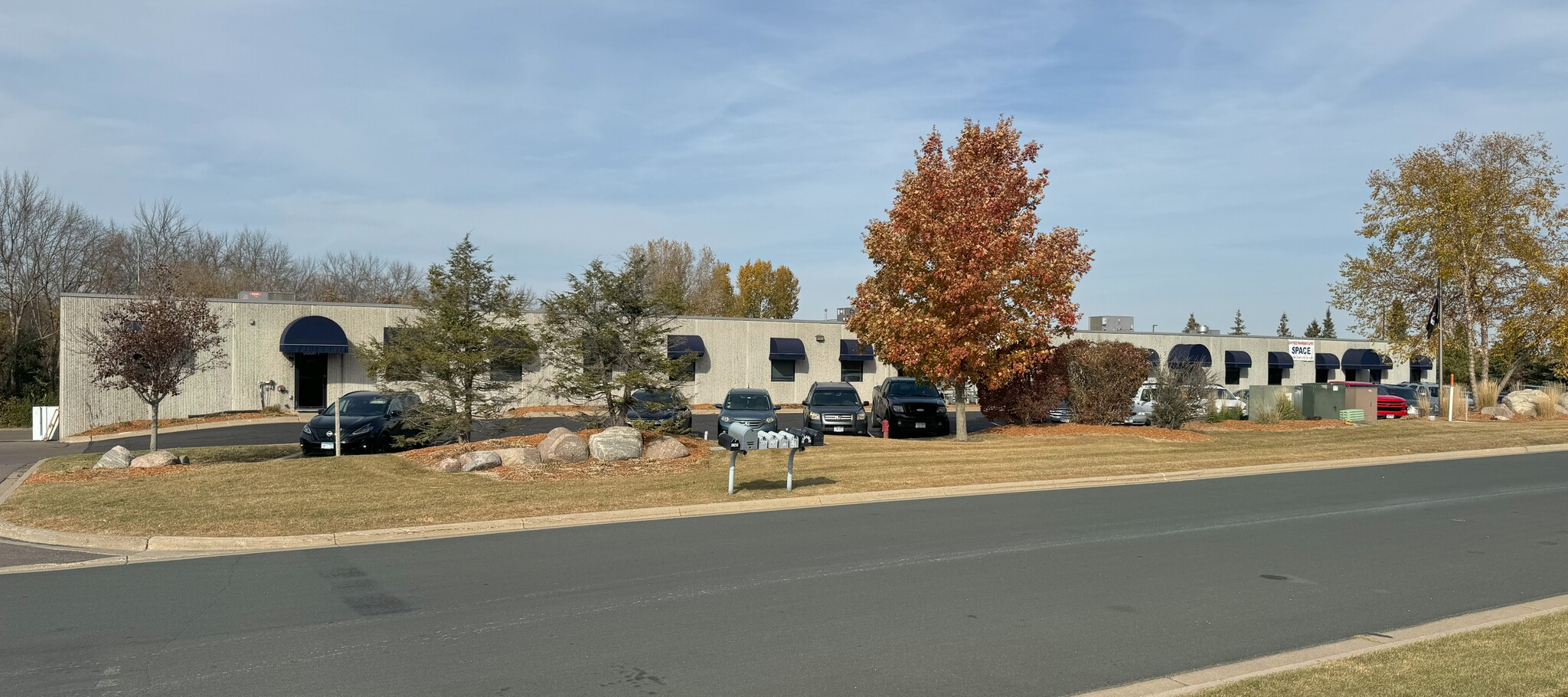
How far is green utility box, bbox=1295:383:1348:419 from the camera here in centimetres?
2906

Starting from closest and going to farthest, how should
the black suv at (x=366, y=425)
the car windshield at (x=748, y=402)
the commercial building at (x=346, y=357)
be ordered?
1. the black suv at (x=366, y=425)
2. the car windshield at (x=748, y=402)
3. the commercial building at (x=346, y=357)

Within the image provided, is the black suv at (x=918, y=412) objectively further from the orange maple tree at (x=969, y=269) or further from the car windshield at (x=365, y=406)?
the car windshield at (x=365, y=406)

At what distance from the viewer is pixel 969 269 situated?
68.6 ft

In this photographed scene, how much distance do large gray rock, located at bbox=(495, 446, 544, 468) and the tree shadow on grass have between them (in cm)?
390

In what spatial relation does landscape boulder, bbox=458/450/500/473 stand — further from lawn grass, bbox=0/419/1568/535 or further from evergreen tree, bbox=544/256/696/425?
evergreen tree, bbox=544/256/696/425

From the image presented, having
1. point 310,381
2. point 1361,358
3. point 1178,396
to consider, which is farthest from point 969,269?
point 1361,358

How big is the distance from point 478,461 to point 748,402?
27.3ft

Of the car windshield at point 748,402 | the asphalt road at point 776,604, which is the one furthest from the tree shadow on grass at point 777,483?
the car windshield at point 748,402

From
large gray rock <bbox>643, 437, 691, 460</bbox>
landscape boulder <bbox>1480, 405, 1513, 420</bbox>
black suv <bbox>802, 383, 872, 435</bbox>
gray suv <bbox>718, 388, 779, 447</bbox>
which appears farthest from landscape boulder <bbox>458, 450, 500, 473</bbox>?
landscape boulder <bbox>1480, 405, 1513, 420</bbox>

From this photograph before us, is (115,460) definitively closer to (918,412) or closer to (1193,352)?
(918,412)

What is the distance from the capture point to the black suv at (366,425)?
19.8 m

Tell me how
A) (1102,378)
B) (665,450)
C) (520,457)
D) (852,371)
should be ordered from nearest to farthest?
(520,457), (665,450), (1102,378), (852,371)

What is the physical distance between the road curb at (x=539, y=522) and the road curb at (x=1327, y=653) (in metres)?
7.57

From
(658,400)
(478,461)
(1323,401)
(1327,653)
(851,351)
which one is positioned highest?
(851,351)
